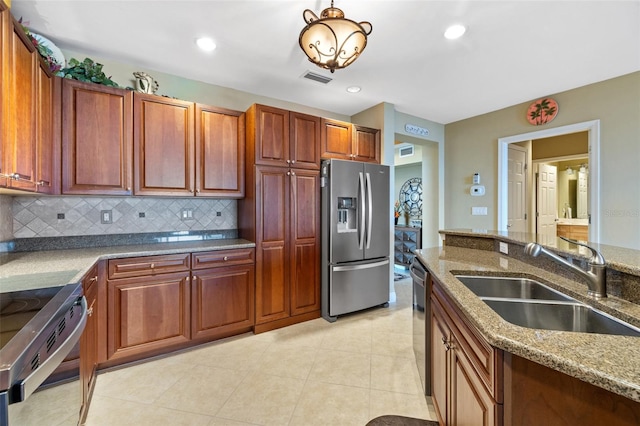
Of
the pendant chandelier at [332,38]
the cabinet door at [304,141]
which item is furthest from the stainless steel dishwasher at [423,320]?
the cabinet door at [304,141]

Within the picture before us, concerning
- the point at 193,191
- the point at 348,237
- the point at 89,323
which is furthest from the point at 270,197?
the point at 89,323

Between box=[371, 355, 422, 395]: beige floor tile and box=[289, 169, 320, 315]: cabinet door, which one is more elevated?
box=[289, 169, 320, 315]: cabinet door

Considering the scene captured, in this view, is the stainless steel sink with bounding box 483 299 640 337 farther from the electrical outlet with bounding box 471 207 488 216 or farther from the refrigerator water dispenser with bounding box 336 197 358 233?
the electrical outlet with bounding box 471 207 488 216

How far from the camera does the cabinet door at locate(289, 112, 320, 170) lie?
2.99 m

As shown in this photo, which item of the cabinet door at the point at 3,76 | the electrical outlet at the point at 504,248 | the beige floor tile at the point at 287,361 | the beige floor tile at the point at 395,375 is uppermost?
the cabinet door at the point at 3,76

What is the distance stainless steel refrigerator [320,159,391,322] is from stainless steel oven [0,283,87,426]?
85.6 inches

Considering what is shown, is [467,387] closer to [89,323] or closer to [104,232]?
[89,323]

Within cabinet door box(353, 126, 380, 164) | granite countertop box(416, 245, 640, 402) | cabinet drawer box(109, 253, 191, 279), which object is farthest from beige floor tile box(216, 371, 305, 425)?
cabinet door box(353, 126, 380, 164)

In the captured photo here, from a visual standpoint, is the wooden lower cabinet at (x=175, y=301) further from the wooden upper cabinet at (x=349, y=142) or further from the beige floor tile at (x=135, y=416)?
the wooden upper cabinet at (x=349, y=142)

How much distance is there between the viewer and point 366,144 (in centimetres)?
355

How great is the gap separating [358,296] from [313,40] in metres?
2.60

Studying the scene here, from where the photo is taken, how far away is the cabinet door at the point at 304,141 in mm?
2992

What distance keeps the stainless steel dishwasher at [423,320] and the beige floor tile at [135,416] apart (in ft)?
4.64

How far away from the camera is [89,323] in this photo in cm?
173
